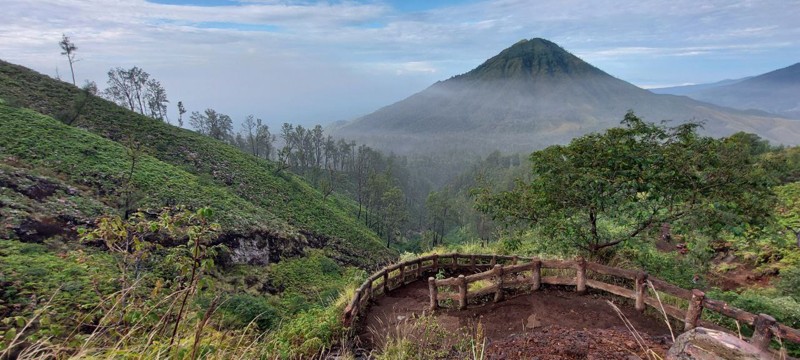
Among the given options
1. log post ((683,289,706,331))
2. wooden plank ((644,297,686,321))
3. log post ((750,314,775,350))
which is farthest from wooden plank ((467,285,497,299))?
log post ((750,314,775,350))

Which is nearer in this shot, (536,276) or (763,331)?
(763,331)

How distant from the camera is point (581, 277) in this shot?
312 inches

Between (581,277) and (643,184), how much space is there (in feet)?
7.88

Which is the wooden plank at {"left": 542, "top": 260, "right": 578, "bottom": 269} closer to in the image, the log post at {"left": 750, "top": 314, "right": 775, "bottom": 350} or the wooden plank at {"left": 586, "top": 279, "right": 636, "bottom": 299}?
the wooden plank at {"left": 586, "top": 279, "right": 636, "bottom": 299}

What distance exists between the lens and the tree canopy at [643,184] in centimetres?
673

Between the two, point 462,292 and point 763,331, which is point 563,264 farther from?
point 763,331

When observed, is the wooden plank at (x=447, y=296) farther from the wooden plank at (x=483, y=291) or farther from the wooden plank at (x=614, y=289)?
the wooden plank at (x=614, y=289)

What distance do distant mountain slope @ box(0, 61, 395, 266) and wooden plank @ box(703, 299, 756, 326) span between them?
3108 centimetres

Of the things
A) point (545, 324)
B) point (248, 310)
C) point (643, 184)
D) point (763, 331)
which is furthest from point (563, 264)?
point (248, 310)

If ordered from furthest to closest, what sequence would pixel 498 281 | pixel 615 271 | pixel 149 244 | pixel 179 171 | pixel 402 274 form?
pixel 179 171, pixel 402 274, pixel 498 281, pixel 615 271, pixel 149 244

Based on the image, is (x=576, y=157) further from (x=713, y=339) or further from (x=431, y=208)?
(x=431, y=208)

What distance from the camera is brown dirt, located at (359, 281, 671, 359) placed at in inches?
208

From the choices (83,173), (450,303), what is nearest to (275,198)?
(83,173)

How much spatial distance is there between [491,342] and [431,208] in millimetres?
57648
